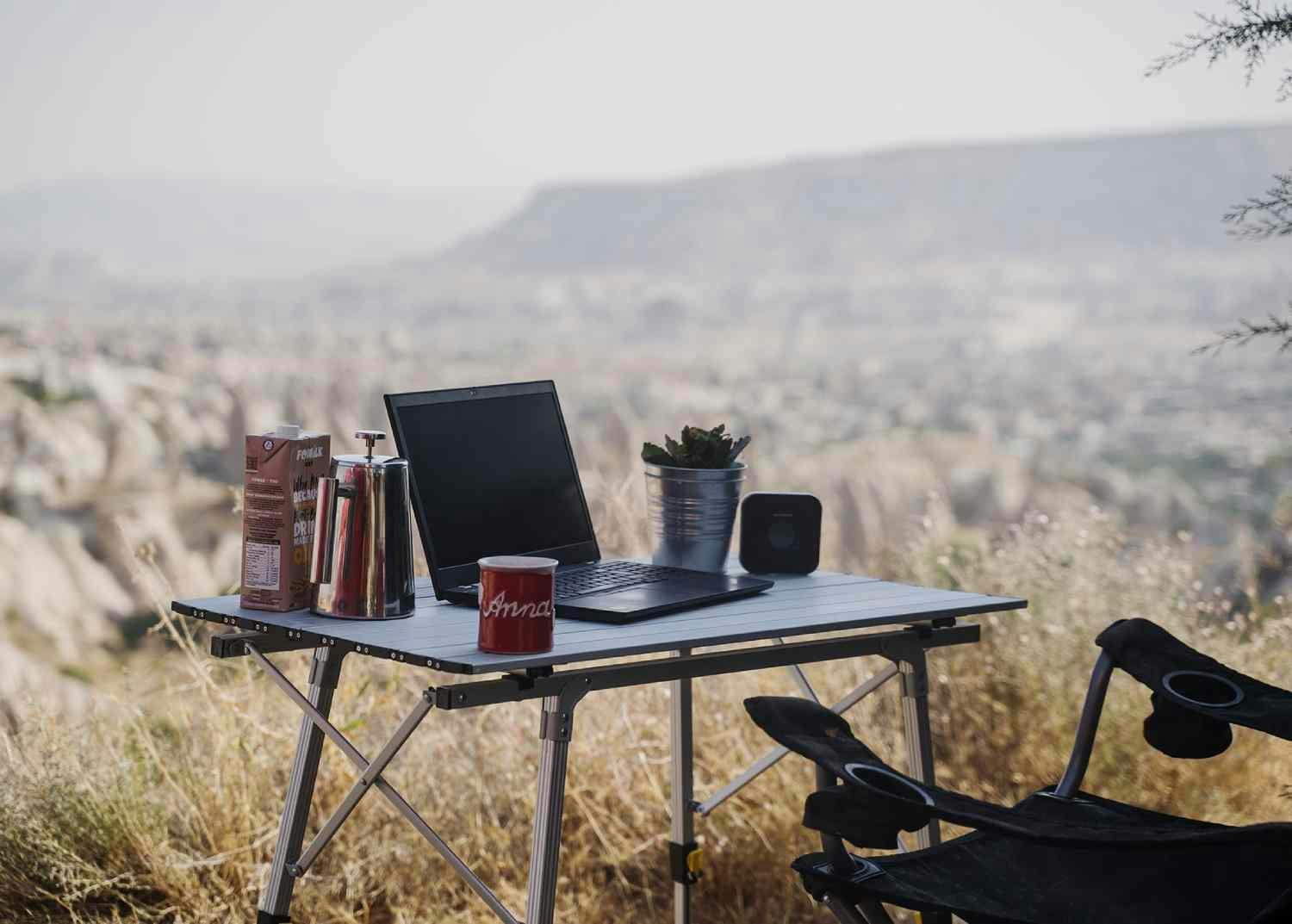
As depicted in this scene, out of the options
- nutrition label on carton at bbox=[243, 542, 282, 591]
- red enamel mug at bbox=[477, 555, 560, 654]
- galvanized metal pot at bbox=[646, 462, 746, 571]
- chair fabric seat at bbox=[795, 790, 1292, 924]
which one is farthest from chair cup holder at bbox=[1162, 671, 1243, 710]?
nutrition label on carton at bbox=[243, 542, 282, 591]

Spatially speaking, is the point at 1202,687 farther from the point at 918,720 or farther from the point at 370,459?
the point at 370,459

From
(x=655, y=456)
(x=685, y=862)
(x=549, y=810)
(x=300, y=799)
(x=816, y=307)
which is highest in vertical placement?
(x=816, y=307)

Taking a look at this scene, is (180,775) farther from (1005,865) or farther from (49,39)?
(49,39)

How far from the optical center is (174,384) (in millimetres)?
4574

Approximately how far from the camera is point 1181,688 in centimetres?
176

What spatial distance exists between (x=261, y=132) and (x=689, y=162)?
4595 mm

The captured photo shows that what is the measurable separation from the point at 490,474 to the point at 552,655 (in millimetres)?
496

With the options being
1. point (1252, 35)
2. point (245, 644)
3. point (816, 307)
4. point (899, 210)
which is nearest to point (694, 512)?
point (245, 644)

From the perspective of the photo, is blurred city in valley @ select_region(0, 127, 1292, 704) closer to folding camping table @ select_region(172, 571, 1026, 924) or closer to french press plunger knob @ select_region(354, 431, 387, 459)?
folding camping table @ select_region(172, 571, 1026, 924)

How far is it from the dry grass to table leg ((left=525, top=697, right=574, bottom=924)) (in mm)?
1033

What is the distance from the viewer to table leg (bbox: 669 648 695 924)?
7.57 feet

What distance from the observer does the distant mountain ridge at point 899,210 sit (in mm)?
11211

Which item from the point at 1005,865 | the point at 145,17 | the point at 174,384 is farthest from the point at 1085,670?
the point at 145,17

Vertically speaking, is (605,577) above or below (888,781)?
above
